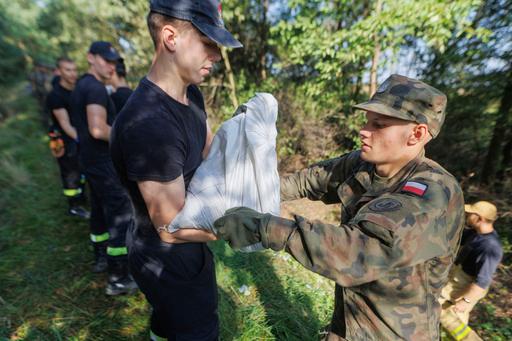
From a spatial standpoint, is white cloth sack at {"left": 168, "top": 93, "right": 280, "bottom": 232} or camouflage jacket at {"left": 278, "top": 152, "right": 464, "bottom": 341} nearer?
camouflage jacket at {"left": 278, "top": 152, "right": 464, "bottom": 341}

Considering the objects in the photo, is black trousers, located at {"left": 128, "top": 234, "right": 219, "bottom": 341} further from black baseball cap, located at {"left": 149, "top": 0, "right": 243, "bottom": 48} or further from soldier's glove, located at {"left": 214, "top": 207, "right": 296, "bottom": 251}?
black baseball cap, located at {"left": 149, "top": 0, "right": 243, "bottom": 48}

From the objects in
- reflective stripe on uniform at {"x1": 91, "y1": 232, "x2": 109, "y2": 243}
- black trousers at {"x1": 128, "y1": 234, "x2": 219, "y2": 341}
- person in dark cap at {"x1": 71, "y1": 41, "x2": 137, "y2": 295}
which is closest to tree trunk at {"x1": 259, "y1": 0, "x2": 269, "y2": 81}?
person in dark cap at {"x1": 71, "y1": 41, "x2": 137, "y2": 295}

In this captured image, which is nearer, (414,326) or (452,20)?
(414,326)

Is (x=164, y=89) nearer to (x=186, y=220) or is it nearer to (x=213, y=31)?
(x=213, y=31)

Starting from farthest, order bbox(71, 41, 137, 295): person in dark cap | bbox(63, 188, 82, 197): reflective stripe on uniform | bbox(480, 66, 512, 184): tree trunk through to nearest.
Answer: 1. bbox(480, 66, 512, 184): tree trunk
2. bbox(63, 188, 82, 197): reflective stripe on uniform
3. bbox(71, 41, 137, 295): person in dark cap

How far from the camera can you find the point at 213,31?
121 cm

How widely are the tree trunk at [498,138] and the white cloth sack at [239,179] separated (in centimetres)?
512

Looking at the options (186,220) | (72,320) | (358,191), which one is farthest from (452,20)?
(72,320)

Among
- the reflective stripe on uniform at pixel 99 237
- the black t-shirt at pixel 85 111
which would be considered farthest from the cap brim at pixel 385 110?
the reflective stripe on uniform at pixel 99 237

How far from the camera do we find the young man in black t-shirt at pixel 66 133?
4.00 m

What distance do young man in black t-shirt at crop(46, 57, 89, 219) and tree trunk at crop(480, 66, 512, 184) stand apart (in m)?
6.68

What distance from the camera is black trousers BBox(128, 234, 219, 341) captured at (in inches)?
55.2

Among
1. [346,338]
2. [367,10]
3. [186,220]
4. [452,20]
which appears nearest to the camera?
[186,220]

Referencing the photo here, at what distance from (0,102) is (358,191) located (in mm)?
12956
